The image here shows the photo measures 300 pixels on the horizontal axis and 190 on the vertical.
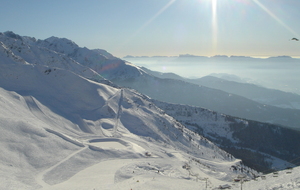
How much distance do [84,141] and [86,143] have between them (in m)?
2.77

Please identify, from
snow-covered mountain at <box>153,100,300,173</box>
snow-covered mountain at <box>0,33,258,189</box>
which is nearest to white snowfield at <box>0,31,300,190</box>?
snow-covered mountain at <box>0,33,258,189</box>

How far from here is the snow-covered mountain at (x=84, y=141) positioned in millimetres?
32719

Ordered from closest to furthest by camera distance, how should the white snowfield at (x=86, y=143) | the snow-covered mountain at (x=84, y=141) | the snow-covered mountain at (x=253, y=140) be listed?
the white snowfield at (x=86, y=143)
the snow-covered mountain at (x=84, y=141)
the snow-covered mountain at (x=253, y=140)

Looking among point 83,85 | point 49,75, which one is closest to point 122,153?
→ point 83,85

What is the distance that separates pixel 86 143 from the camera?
5144 centimetres

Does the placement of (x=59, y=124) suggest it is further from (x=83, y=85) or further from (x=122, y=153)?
(x=83, y=85)

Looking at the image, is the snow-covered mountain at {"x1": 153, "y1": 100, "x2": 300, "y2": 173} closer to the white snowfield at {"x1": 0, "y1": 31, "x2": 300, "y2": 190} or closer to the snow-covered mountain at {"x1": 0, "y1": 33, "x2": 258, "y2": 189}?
the snow-covered mountain at {"x1": 0, "y1": 33, "x2": 258, "y2": 189}

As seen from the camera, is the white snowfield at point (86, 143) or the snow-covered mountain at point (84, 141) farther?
the snow-covered mountain at point (84, 141)

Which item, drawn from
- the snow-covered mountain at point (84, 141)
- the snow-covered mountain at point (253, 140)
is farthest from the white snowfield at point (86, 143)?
the snow-covered mountain at point (253, 140)

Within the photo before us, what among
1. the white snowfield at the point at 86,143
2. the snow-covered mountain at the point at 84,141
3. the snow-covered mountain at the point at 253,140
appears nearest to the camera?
the white snowfield at the point at 86,143

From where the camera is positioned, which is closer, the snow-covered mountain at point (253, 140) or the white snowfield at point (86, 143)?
the white snowfield at point (86, 143)

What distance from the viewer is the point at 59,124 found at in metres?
60.9

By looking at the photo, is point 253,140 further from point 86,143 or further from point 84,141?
point 86,143

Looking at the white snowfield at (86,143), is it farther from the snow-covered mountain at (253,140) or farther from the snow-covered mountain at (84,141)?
the snow-covered mountain at (253,140)
